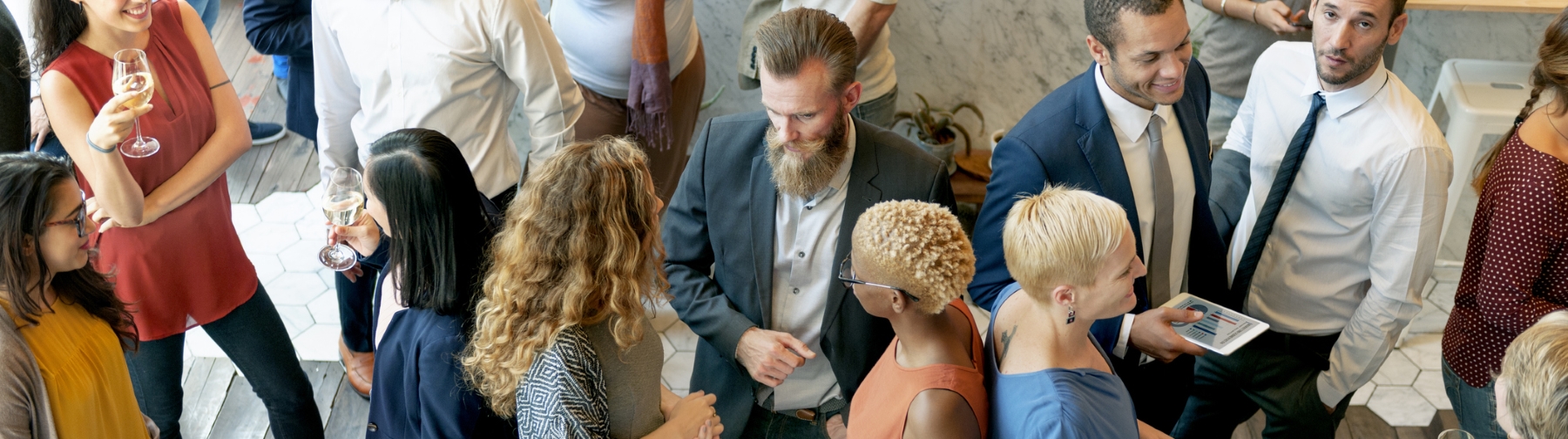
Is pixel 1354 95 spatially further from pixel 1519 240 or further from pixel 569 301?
pixel 569 301

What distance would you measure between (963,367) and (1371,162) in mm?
1231

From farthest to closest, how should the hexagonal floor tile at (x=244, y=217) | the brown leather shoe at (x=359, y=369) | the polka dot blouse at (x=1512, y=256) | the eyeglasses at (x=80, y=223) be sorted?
the hexagonal floor tile at (x=244, y=217), the brown leather shoe at (x=359, y=369), the polka dot blouse at (x=1512, y=256), the eyeglasses at (x=80, y=223)

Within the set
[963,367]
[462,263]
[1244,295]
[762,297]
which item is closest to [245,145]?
[462,263]

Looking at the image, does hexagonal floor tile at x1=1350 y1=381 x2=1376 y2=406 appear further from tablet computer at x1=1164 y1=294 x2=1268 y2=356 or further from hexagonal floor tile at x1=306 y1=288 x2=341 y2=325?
hexagonal floor tile at x1=306 y1=288 x2=341 y2=325

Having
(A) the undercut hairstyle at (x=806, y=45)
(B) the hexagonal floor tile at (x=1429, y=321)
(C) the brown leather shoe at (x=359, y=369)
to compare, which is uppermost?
(A) the undercut hairstyle at (x=806, y=45)

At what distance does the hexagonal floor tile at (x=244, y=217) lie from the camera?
→ 4.86 m

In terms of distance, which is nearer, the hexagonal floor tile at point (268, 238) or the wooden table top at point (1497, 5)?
the wooden table top at point (1497, 5)

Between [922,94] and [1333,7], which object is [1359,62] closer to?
[1333,7]

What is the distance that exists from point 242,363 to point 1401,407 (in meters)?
3.87

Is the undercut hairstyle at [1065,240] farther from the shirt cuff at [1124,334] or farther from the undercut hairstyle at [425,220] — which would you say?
the undercut hairstyle at [425,220]

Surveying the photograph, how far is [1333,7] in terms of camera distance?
2.64m

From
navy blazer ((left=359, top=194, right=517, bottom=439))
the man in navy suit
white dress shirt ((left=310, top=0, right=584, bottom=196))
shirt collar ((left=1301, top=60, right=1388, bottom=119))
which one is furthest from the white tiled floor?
shirt collar ((left=1301, top=60, right=1388, bottom=119))

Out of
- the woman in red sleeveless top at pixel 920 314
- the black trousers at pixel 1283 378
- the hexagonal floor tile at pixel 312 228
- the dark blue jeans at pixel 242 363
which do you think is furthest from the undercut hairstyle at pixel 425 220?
the hexagonal floor tile at pixel 312 228

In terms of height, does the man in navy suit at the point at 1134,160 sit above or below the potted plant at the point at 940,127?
above
